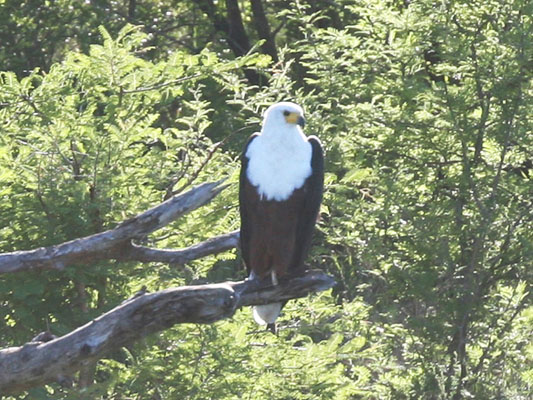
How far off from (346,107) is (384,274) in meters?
1.09

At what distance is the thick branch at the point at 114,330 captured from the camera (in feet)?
13.4

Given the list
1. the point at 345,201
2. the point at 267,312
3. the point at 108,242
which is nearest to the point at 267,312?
the point at 267,312

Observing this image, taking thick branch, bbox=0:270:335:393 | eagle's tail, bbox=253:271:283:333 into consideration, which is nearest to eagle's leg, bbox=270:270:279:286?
eagle's tail, bbox=253:271:283:333

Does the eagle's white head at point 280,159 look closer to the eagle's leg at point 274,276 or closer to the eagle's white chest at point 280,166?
the eagle's white chest at point 280,166

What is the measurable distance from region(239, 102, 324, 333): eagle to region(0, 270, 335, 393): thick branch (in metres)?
1.05

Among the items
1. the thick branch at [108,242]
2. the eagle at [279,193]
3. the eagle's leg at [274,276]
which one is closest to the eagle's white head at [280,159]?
the eagle at [279,193]

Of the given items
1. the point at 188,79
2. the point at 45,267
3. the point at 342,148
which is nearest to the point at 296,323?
the point at 342,148

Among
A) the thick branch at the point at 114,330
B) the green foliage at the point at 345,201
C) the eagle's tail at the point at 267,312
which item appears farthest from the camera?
the green foliage at the point at 345,201

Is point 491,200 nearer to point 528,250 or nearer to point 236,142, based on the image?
point 528,250

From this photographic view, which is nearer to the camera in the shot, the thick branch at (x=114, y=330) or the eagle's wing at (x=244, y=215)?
the thick branch at (x=114, y=330)

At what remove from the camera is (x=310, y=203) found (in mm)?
5344

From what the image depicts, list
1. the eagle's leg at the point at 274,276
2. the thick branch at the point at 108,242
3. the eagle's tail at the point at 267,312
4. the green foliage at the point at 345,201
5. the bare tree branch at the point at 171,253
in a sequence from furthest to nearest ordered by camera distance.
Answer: the green foliage at the point at 345,201
the eagle's tail at the point at 267,312
the eagle's leg at the point at 274,276
the bare tree branch at the point at 171,253
the thick branch at the point at 108,242

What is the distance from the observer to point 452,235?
752 cm

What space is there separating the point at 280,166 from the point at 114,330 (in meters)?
1.41
